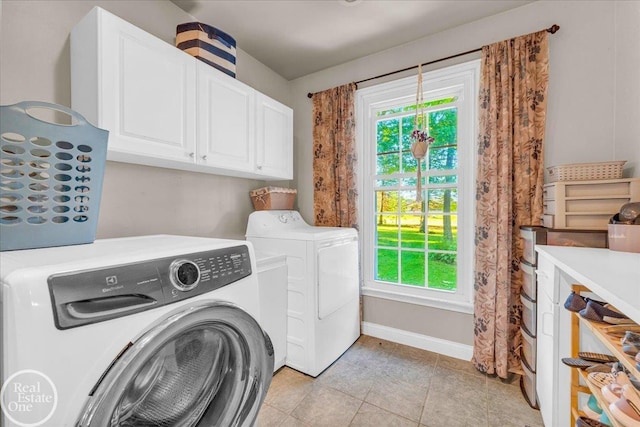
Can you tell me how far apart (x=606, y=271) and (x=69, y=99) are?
256 cm

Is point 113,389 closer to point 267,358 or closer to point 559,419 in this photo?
point 267,358

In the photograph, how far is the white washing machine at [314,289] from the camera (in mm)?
1991

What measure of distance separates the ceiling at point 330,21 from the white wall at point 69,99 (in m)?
0.19

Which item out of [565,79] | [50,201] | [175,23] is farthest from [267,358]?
[565,79]

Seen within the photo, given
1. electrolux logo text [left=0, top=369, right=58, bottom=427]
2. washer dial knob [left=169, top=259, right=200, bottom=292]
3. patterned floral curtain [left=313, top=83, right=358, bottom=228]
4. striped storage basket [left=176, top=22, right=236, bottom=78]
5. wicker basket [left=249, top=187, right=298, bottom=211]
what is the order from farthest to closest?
1. patterned floral curtain [left=313, top=83, right=358, bottom=228]
2. wicker basket [left=249, top=187, right=298, bottom=211]
3. striped storage basket [left=176, top=22, right=236, bottom=78]
4. washer dial knob [left=169, top=259, right=200, bottom=292]
5. electrolux logo text [left=0, top=369, right=58, bottom=427]

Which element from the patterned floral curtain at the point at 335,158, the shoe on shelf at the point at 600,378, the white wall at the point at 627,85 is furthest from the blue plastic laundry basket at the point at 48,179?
the white wall at the point at 627,85

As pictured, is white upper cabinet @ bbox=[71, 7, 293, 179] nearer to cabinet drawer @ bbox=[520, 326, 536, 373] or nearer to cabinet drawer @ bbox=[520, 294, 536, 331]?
cabinet drawer @ bbox=[520, 294, 536, 331]

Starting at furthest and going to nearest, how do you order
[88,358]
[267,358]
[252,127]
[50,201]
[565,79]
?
[252,127] < [565,79] < [267,358] < [50,201] < [88,358]

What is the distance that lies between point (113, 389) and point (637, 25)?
290 cm

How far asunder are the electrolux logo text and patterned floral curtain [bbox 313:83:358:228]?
2.22 m

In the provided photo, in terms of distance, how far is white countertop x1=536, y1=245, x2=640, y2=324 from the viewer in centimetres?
68

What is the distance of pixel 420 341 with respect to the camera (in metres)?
2.40

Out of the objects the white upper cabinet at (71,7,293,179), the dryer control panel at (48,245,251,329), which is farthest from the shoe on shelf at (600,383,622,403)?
the white upper cabinet at (71,7,293,179)

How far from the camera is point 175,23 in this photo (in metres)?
1.98
